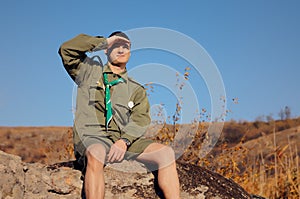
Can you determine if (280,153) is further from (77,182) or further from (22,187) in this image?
(22,187)

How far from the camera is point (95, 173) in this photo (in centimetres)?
304

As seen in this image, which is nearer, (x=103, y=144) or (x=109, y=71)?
(x=103, y=144)

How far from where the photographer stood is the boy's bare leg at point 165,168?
3211mm

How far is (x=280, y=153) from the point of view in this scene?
5.70 meters

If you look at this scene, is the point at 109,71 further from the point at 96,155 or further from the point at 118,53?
the point at 96,155

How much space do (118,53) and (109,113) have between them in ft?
1.87

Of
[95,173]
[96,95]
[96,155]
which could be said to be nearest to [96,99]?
[96,95]

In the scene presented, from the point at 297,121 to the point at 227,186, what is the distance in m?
28.0

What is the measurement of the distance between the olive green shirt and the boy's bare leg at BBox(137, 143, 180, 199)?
20 centimetres

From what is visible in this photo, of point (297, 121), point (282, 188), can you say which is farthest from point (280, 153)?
point (297, 121)

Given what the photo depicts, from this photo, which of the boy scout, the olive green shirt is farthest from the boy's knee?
the olive green shirt

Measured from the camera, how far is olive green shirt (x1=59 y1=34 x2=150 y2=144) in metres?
3.32

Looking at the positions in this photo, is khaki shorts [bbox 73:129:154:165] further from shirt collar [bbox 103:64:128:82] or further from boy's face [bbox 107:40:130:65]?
boy's face [bbox 107:40:130:65]

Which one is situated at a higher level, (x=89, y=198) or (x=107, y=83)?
(x=107, y=83)
